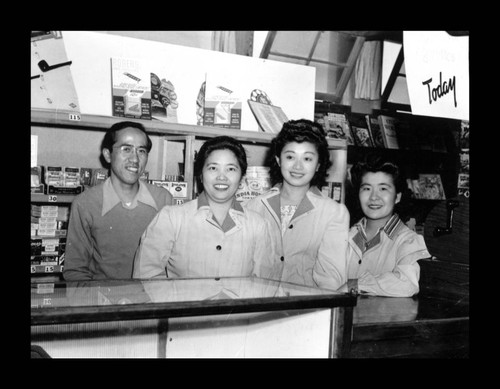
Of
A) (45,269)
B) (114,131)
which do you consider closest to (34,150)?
(114,131)

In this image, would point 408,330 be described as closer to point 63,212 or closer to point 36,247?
point 36,247

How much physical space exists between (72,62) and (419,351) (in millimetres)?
2866

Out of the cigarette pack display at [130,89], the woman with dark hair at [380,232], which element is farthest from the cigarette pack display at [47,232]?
the woman with dark hair at [380,232]

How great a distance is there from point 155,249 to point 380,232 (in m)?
1.27

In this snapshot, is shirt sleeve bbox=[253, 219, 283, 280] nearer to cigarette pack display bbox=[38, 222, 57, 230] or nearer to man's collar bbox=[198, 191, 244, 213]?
man's collar bbox=[198, 191, 244, 213]

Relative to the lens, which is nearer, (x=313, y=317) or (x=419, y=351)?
(x=313, y=317)

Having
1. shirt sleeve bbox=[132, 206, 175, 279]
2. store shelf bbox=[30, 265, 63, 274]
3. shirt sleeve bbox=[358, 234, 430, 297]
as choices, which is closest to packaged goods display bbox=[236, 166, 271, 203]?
store shelf bbox=[30, 265, 63, 274]

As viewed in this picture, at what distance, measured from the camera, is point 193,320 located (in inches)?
67.1

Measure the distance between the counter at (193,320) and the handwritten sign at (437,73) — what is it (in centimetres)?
102

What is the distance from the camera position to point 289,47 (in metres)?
6.46

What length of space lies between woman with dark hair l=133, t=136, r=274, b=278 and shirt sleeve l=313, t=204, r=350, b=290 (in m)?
0.30

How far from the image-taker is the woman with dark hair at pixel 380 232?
2.88m
